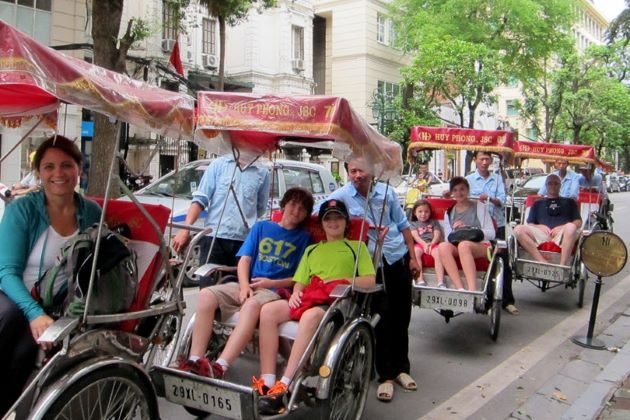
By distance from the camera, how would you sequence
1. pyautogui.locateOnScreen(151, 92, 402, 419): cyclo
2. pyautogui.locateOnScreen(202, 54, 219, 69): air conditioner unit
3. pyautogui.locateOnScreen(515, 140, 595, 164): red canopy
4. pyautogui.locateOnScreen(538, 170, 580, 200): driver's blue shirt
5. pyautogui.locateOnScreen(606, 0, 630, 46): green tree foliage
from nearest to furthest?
pyautogui.locateOnScreen(151, 92, 402, 419): cyclo → pyautogui.locateOnScreen(515, 140, 595, 164): red canopy → pyautogui.locateOnScreen(538, 170, 580, 200): driver's blue shirt → pyautogui.locateOnScreen(606, 0, 630, 46): green tree foliage → pyautogui.locateOnScreen(202, 54, 219, 69): air conditioner unit

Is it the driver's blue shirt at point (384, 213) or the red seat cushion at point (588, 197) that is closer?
the driver's blue shirt at point (384, 213)

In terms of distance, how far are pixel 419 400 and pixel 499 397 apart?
66 centimetres

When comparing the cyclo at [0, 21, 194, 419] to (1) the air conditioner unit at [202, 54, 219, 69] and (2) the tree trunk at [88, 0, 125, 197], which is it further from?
(1) the air conditioner unit at [202, 54, 219, 69]

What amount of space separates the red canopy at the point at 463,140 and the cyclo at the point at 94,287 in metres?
4.25

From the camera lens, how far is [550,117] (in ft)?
111

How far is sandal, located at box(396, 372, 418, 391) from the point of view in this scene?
4.73 m

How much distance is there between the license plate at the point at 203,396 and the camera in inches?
122

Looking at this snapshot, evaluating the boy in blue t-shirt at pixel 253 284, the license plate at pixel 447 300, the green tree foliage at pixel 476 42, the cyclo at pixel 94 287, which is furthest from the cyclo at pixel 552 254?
the green tree foliage at pixel 476 42

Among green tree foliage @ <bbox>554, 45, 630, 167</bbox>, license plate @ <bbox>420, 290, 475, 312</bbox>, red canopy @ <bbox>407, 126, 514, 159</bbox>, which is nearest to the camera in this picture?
license plate @ <bbox>420, 290, 475, 312</bbox>

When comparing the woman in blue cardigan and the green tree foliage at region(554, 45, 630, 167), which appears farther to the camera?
the green tree foliage at region(554, 45, 630, 167)

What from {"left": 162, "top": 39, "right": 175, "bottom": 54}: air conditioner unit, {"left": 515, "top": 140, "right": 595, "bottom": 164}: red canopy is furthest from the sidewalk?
{"left": 162, "top": 39, "right": 175, "bottom": 54}: air conditioner unit

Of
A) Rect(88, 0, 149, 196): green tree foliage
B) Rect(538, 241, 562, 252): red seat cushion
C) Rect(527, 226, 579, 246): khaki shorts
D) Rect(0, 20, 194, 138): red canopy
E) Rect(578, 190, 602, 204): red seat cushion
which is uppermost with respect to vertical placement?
Rect(88, 0, 149, 196): green tree foliage

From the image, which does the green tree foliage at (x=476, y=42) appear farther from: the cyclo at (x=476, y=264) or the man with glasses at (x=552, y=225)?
the cyclo at (x=476, y=264)

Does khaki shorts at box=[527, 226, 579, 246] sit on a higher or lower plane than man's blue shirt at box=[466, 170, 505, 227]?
lower
